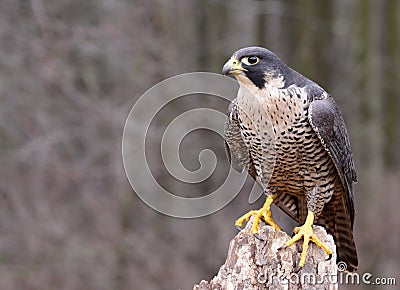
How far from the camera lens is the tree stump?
144 inches

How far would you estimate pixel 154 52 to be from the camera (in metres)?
8.14

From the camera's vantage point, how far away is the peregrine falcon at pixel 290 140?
3.94 meters

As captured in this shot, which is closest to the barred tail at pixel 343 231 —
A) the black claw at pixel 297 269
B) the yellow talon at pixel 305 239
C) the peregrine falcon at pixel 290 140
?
the peregrine falcon at pixel 290 140

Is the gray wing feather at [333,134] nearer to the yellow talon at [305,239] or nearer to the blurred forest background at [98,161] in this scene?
the yellow talon at [305,239]

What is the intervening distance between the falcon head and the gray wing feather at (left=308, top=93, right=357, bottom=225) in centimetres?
24

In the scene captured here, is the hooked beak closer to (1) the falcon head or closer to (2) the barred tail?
(1) the falcon head

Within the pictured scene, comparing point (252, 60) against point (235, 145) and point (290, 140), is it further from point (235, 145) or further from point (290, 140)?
point (235, 145)

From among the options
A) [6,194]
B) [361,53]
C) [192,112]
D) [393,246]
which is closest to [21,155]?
[6,194]

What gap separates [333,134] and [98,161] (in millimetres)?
4716

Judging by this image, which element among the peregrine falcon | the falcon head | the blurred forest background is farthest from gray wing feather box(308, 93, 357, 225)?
the blurred forest background

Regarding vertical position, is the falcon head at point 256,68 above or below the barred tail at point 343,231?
above

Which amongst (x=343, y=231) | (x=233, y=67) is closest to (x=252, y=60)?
(x=233, y=67)

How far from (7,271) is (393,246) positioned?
5.54 m

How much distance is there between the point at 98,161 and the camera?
27.4 ft
